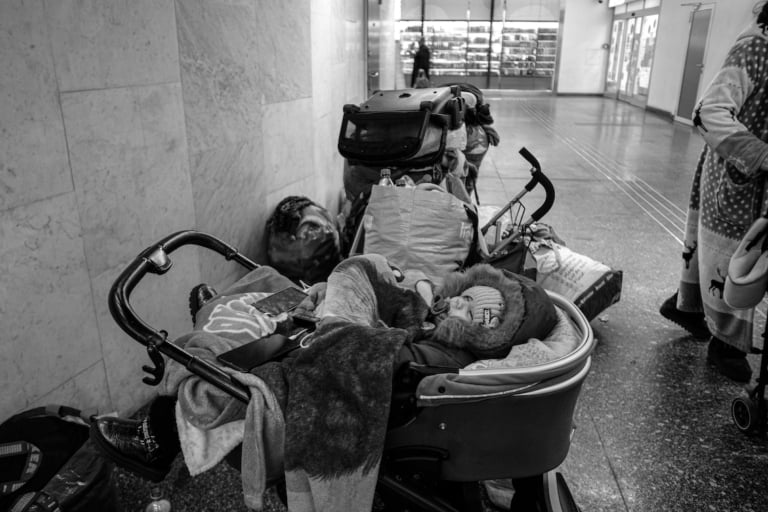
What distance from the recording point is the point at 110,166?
2244mm

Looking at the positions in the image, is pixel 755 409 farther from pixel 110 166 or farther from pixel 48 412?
pixel 110 166

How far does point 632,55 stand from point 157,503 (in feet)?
58.1

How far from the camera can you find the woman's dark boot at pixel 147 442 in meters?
1.54

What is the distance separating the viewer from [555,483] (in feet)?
5.79

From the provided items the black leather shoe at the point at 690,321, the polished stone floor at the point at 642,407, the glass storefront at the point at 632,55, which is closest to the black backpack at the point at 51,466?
the polished stone floor at the point at 642,407

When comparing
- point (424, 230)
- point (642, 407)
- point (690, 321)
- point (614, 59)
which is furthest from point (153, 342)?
point (614, 59)

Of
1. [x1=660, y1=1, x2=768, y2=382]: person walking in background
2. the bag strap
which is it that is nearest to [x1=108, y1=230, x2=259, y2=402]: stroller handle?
the bag strap

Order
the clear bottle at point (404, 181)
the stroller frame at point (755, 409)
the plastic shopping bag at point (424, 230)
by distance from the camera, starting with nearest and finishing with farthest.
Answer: the stroller frame at point (755, 409)
the plastic shopping bag at point (424, 230)
the clear bottle at point (404, 181)

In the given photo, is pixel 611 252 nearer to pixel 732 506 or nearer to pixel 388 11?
pixel 732 506

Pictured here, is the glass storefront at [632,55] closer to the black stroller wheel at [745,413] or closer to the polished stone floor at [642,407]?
the polished stone floor at [642,407]

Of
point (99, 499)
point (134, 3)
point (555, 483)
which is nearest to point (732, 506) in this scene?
point (555, 483)

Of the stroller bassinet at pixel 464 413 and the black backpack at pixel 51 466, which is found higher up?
the stroller bassinet at pixel 464 413

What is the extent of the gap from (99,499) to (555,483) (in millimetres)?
1423

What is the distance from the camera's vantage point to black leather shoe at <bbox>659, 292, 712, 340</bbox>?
3.24 metres
